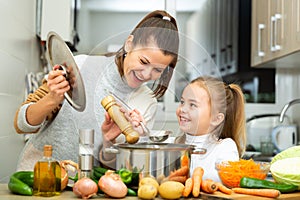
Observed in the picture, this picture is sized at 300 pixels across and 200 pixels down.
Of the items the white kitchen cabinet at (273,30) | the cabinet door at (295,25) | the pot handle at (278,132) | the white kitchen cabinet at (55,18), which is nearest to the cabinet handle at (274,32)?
the white kitchen cabinet at (273,30)

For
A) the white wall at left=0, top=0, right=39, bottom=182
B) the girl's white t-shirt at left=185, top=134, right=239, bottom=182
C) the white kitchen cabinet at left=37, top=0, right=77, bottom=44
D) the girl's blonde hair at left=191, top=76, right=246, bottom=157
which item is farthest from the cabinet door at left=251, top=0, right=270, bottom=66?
the girl's white t-shirt at left=185, top=134, right=239, bottom=182

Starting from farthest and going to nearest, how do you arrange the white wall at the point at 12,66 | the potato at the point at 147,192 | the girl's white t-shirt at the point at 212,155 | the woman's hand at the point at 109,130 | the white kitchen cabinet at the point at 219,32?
the white kitchen cabinet at the point at 219,32
the white wall at the point at 12,66
the girl's white t-shirt at the point at 212,155
the woman's hand at the point at 109,130
the potato at the point at 147,192

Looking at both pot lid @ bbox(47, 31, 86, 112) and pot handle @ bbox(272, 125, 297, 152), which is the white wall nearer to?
pot lid @ bbox(47, 31, 86, 112)

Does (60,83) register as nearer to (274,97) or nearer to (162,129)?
(162,129)

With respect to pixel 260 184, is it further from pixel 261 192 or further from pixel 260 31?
pixel 260 31

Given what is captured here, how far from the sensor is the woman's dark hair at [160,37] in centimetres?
126

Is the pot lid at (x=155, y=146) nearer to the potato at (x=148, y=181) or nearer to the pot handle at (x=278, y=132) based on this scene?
the potato at (x=148, y=181)

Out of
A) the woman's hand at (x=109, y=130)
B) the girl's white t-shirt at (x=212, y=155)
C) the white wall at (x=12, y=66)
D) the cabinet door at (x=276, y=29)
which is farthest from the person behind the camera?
the cabinet door at (x=276, y=29)

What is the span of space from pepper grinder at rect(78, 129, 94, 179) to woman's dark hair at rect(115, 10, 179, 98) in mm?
165

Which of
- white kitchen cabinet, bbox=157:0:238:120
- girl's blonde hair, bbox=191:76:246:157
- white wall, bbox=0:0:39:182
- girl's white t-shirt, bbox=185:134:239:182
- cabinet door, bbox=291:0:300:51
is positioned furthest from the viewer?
white kitchen cabinet, bbox=157:0:238:120

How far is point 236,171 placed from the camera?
1.30 meters

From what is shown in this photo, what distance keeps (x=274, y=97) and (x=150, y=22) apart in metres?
2.49

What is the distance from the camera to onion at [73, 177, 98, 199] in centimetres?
114

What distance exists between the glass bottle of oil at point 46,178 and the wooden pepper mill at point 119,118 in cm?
16
